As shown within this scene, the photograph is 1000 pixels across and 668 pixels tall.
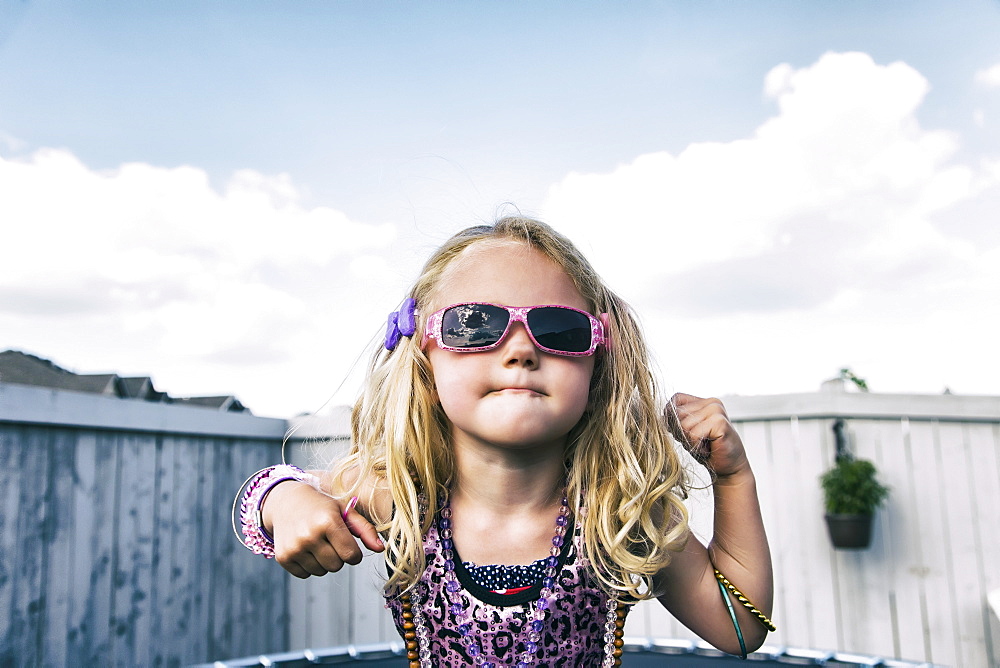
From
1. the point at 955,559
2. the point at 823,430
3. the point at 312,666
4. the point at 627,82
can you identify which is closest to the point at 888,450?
the point at 823,430

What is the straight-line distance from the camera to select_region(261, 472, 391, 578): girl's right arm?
0.87m

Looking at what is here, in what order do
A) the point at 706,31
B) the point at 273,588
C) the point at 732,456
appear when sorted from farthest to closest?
1. the point at 706,31
2. the point at 273,588
3. the point at 732,456

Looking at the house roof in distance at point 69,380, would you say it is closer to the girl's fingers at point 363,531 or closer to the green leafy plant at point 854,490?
the girl's fingers at point 363,531

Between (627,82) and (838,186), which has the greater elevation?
(627,82)

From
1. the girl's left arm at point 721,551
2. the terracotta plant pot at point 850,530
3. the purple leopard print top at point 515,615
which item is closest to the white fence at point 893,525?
the terracotta plant pot at point 850,530

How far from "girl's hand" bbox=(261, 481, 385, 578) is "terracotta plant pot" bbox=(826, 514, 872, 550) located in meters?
2.34

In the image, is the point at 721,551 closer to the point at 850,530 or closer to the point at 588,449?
the point at 588,449

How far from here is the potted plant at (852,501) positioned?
104 inches

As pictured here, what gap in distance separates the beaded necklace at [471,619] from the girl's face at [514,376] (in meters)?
0.16

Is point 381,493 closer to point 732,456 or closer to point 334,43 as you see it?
Result: point 732,456

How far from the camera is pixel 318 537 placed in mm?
870

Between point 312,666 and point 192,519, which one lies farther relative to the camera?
point 192,519

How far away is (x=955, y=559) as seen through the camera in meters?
2.76

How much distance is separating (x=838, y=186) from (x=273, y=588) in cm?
340
